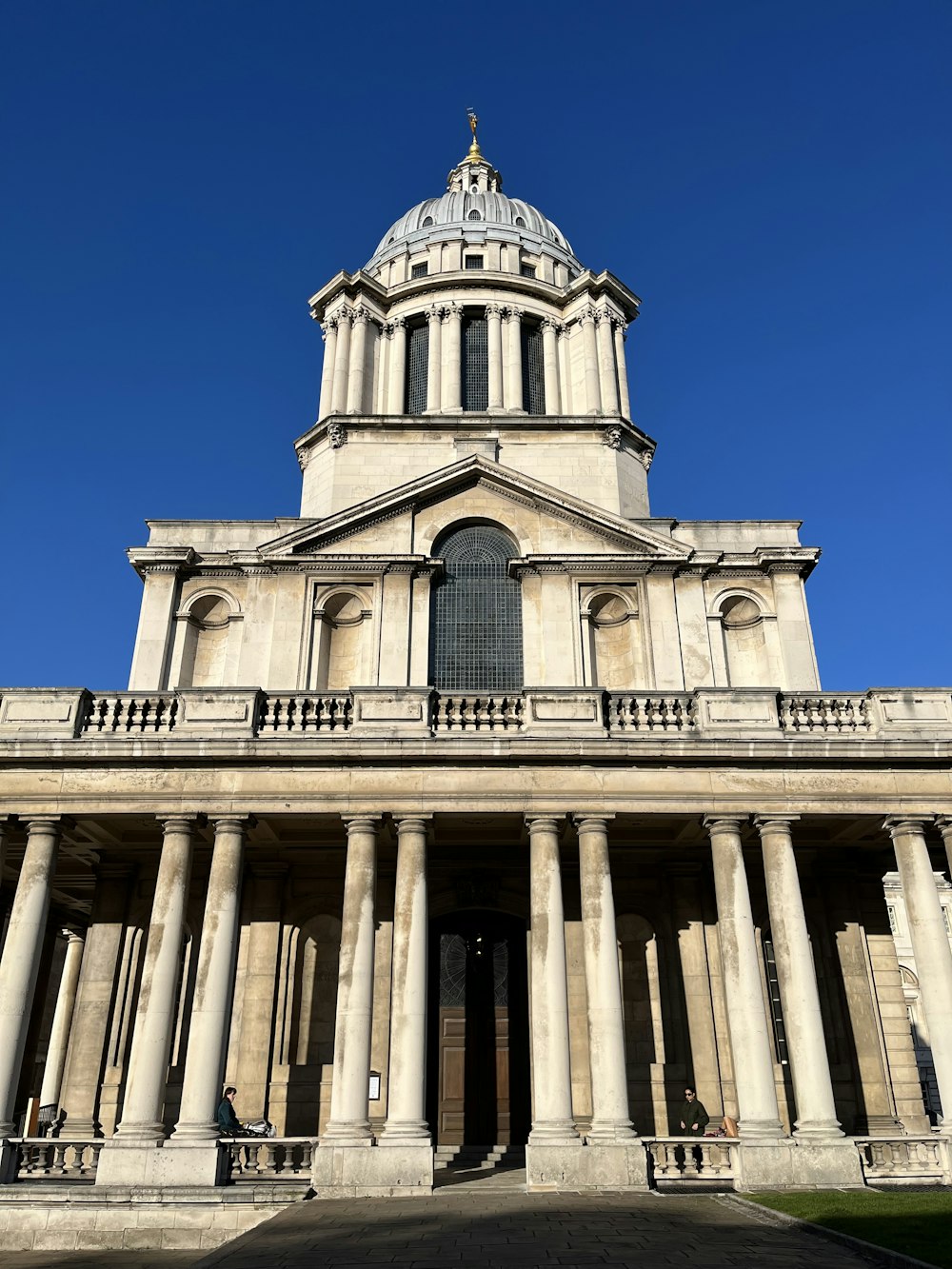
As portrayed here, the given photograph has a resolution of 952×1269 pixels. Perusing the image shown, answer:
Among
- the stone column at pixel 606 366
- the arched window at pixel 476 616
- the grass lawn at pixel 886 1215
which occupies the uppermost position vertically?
the stone column at pixel 606 366

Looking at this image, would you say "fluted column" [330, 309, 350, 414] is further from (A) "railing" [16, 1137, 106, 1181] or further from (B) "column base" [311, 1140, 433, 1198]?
(B) "column base" [311, 1140, 433, 1198]

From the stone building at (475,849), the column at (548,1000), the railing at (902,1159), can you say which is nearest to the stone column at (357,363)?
the stone building at (475,849)

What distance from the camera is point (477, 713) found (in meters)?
21.0

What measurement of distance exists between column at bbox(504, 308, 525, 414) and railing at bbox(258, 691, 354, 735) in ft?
49.0

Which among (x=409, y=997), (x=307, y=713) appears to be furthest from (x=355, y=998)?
(x=307, y=713)

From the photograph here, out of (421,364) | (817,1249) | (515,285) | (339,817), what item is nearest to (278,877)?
(339,817)

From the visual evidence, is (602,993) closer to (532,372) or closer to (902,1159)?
(902,1159)

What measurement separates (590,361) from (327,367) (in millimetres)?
9091

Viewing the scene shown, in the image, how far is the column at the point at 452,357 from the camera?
3309 cm

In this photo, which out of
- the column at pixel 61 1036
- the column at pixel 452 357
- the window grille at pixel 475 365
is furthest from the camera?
the window grille at pixel 475 365

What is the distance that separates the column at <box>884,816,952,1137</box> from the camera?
1820 cm

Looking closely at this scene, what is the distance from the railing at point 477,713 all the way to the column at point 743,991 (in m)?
4.50

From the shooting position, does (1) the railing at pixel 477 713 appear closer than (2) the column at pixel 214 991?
No

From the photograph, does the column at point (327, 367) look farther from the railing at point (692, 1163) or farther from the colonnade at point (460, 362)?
the railing at point (692, 1163)
